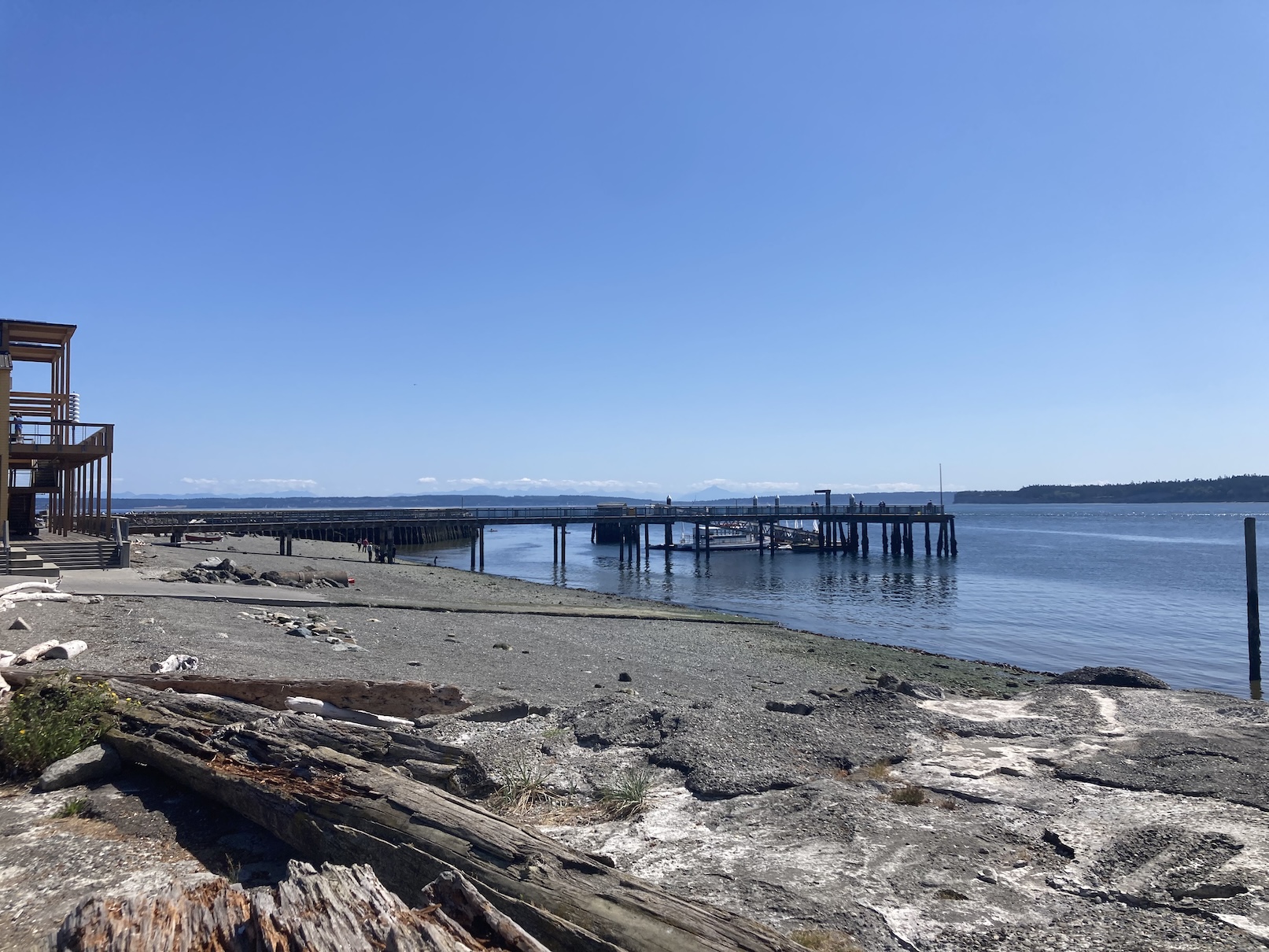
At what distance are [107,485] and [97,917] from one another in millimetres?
27692

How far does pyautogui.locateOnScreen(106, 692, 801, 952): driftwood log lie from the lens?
417 cm

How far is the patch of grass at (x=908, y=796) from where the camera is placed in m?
7.97

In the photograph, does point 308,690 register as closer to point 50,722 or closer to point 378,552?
point 50,722

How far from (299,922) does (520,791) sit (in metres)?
4.35

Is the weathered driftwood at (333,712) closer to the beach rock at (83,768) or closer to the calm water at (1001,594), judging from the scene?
the beach rock at (83,768)

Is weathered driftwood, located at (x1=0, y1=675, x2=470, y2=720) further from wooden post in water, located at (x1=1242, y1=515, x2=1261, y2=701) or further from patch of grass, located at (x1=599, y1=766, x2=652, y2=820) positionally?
wooden post in water, located at (x1=1242, y1=515, x2=1261, y2=701)

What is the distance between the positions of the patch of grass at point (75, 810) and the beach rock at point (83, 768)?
0.35m

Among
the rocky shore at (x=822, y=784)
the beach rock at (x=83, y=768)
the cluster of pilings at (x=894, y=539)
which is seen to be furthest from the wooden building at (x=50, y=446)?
the cluster of pilings at (x=894, y=539)

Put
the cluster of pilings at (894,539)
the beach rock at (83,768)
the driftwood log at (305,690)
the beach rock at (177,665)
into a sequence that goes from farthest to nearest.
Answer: the cluster of pilings at (894,539) → the beach rock at (177,665) → the driftwood log at (305,690) → the beach rock at (83,768)

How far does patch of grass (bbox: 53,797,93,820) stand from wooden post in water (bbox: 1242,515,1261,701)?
22.8 metres

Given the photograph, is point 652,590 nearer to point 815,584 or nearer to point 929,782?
point 815,584

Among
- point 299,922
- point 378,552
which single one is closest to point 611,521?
point 378,552

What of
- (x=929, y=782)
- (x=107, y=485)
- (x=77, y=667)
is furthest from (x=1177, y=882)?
(x=107, y=485)

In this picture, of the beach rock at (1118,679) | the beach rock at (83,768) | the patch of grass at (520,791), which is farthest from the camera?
the beach rock at (1118,679)
